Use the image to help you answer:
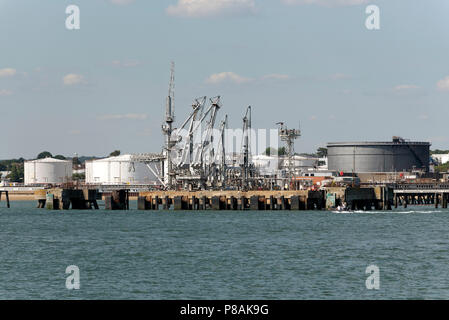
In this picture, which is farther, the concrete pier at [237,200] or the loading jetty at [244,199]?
the concrete pier at [237,200]

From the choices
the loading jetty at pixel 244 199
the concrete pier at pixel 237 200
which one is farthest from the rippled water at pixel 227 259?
the concrete pier at pixel 237 200

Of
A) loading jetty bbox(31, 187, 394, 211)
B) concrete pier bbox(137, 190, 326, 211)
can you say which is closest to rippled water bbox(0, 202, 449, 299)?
loading jetty bbox(31, 187, 394, 211)

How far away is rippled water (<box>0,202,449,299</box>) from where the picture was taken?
5466cm

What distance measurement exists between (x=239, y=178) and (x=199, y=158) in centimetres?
1400

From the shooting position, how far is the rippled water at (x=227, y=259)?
179ft

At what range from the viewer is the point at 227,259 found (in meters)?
70.2

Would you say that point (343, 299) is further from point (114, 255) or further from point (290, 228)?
point (290, 228)

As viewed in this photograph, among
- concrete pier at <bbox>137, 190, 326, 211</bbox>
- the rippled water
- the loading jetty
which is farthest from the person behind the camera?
concrete pier at <bbox>137, 190, 326, 211</bbox>

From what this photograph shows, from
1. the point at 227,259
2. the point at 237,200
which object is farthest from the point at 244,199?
the point at 227,259

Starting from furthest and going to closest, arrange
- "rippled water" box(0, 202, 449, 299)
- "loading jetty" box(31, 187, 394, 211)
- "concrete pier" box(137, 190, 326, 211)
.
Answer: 1. "concrete pier" box(137, 190, 326, 211)
2. "loading jetty" box(31, 187, 394, 211)
3. "rippled water" box(0, 202, 449, 299)

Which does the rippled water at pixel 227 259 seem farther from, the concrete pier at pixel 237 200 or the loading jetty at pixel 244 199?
the concrete pier at pixel 237 200

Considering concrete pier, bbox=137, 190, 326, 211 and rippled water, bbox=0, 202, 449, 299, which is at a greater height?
concrete pier, bbox=137, 190, 326, 211

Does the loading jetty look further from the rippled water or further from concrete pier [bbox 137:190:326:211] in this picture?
the rippled water

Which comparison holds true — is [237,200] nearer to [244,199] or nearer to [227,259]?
[244,199]
